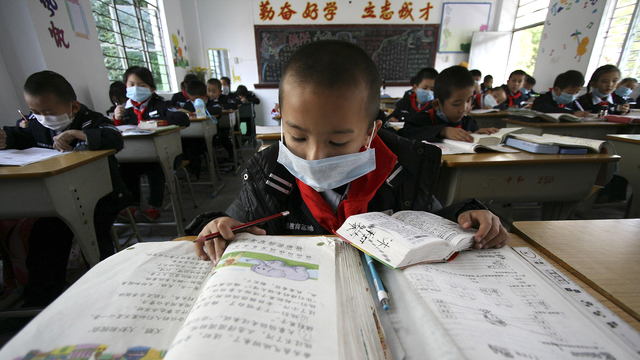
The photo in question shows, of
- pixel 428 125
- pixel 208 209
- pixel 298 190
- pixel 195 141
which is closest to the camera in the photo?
pixel 298 190

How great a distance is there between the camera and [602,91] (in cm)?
293

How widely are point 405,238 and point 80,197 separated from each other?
4.70ft

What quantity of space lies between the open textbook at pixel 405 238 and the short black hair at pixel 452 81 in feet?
4.73

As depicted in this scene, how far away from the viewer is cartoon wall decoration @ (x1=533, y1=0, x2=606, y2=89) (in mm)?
4277

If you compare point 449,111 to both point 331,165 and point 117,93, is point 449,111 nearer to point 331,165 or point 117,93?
point 331,165

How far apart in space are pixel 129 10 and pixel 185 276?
205 inches

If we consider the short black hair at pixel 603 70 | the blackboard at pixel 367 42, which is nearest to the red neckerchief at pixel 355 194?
the short black hair at pixel 603 70

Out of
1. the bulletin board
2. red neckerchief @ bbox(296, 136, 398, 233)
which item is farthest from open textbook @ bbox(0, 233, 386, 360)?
the bulletin board

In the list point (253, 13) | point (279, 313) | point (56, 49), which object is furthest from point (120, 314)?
point (253, 13)

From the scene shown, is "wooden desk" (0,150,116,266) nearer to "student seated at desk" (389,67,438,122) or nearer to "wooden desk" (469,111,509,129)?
"student seated at desk" (389,67,438,122)

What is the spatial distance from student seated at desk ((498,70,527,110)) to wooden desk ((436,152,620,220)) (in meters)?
4.21

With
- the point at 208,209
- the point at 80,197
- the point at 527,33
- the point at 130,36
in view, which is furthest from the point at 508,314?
the point at 527,33

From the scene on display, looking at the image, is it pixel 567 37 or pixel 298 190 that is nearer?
pixel 298 190

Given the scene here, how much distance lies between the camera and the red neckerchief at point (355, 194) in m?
0.68
